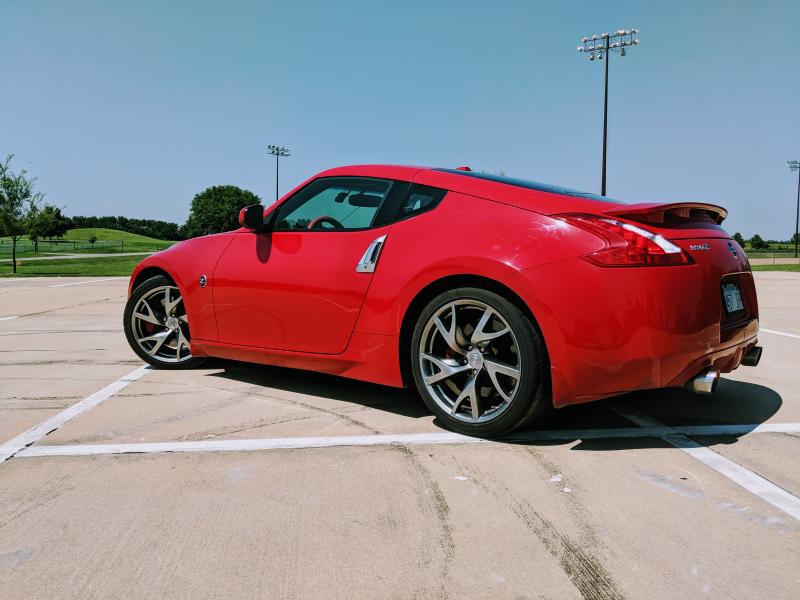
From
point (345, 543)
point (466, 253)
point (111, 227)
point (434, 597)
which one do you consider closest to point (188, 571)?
point (345, 543)

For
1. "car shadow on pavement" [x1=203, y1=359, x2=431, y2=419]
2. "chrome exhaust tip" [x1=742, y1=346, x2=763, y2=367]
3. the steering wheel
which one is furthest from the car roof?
"car shadow on pavement" [x1=203, y1=359, x2=431, y2=419]

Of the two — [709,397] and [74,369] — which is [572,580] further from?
[74,369]

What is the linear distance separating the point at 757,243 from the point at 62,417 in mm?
112411

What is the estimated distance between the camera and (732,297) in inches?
128

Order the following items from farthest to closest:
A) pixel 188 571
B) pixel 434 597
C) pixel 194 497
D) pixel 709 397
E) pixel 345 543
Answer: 1. pixel 709 397
2. pixel 194 497
3. pixel 345 543
4. pixel 188 571
5. pixel 434 597

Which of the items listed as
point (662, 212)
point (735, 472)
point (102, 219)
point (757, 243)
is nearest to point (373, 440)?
point (735, 472)

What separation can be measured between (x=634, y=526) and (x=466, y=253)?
4.75 feet

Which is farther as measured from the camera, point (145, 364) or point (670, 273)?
point (145, 364)

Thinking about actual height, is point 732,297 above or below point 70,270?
above

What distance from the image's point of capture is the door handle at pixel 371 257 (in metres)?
3.53

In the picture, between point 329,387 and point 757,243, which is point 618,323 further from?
point 757,243

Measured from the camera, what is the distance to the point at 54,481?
267cm

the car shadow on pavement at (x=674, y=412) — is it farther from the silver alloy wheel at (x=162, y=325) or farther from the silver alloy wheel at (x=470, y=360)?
the silver alloy wheel at (x=162, y=325)

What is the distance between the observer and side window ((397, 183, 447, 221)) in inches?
136
